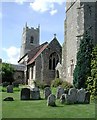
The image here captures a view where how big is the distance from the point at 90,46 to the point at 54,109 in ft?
47.1

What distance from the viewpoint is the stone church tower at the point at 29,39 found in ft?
279

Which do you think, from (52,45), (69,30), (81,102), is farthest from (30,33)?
(81,102)

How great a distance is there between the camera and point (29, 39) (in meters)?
86.4

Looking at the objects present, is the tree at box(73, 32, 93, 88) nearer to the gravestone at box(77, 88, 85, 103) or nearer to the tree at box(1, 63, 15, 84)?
the gravestone at box(77, 88, 85, 103)

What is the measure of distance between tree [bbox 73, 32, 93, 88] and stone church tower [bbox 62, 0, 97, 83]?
2739 millimetres

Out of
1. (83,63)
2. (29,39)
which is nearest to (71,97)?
(83,63)

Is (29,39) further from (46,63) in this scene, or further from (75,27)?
(75,27)

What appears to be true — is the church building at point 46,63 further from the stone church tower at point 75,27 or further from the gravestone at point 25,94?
the gravestone at point 25,94

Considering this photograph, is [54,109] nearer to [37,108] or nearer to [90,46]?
[37,108]

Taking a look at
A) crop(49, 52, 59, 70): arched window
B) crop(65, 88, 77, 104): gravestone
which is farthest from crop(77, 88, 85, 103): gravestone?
crop(49, 52, 59, 70): arched window

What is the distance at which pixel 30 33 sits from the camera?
284 ft

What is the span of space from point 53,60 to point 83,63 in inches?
784

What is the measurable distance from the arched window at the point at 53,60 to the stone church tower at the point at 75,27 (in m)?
10.3

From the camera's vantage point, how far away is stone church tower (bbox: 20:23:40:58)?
279ft
